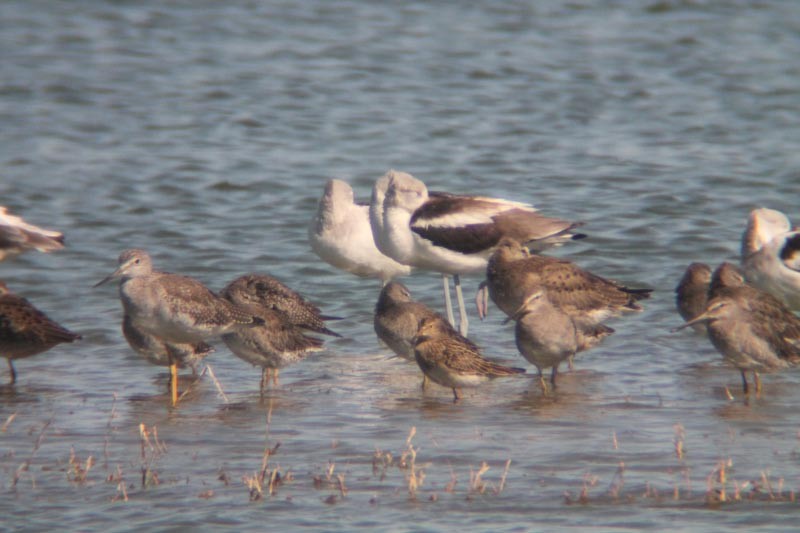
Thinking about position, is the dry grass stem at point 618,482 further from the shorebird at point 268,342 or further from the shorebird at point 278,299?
the shorebird at point 278,299

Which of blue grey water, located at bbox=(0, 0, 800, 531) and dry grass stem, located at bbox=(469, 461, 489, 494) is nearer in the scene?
dry grass stem, located at bbox=(469, 461, 489, 494)

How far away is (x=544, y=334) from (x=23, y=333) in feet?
12.3

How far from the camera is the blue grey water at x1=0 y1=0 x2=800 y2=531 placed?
7445mm

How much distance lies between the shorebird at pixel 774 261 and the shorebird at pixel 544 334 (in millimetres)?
3004

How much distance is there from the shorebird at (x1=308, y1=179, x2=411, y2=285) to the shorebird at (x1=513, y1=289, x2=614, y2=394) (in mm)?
3325

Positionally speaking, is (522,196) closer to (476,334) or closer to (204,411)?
(476,334)

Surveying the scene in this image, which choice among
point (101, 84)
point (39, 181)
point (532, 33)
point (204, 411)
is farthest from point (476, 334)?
point (532, 33)

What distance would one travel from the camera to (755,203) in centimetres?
1700

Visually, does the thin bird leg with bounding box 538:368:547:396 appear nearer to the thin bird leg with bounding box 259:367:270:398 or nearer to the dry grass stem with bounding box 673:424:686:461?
the dry grass stem with bounding box 673:424:686:461

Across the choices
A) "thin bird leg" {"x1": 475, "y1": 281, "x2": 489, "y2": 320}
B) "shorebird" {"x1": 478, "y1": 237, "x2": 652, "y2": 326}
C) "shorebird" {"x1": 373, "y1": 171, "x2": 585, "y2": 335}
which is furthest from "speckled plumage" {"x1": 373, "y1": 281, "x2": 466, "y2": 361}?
"shorebird" {"x1": 373, "y1": 171, "x2": 585, "y2": 335}

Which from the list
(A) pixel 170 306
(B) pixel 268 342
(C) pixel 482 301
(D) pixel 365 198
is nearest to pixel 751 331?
(C) pixel 482 301

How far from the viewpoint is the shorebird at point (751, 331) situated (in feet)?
31.0

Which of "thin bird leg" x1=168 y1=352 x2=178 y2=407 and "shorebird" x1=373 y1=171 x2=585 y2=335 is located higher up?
"shorebird" x1=373 y1=171 x2=585 y2=335

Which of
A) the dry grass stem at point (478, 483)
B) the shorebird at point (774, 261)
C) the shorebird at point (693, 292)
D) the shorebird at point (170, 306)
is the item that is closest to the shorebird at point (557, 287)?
the shorebird at point (693, 292)
